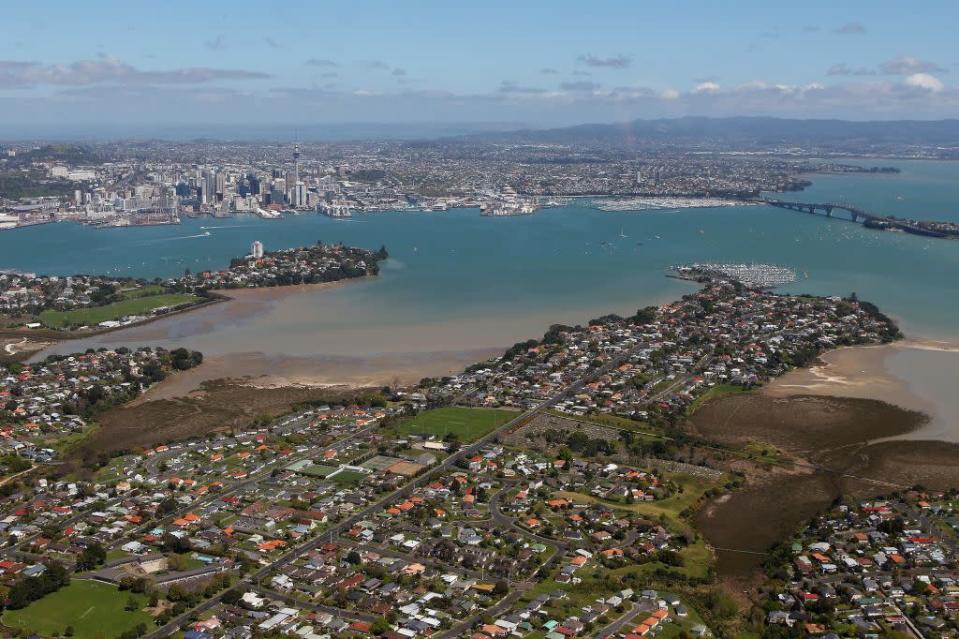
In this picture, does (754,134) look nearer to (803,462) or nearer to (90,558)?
(803,462)

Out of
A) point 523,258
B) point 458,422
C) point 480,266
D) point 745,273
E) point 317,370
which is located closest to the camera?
point 458,422

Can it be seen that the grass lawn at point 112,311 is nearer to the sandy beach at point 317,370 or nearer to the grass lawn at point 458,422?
the sandy beach at point 317,370

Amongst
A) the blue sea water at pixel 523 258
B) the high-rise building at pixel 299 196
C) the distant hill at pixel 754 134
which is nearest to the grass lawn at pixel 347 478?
the blue sea water at pixel 523 258

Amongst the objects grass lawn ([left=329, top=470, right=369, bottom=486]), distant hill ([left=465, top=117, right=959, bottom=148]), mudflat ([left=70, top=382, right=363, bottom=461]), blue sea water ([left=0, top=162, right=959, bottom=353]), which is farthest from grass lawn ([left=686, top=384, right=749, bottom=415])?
distant hill ([left=465, top=117, right=959, bottom=148])

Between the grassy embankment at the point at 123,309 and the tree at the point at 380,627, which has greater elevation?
the grassy embankment at the point at 123,309

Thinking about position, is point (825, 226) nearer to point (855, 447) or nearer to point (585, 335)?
point (585, 335)

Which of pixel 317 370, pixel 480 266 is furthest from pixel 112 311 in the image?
pixel 480 266

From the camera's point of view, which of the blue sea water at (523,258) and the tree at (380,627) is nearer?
the tree at (380,627)

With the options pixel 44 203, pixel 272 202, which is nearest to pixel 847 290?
pixel 272 202
